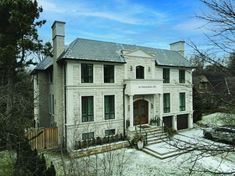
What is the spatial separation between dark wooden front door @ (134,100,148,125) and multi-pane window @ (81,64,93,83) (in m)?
5.68

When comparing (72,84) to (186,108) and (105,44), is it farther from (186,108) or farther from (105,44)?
(186,108)

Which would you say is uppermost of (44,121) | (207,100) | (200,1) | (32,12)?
(32,12)

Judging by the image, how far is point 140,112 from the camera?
22922 millimetres

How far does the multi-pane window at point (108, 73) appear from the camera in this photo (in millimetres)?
20417

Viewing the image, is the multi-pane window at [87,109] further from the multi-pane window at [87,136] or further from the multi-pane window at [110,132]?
the multi-pane window at [110,132]

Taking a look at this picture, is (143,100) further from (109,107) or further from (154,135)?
(109,107)

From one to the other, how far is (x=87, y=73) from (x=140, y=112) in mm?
7115

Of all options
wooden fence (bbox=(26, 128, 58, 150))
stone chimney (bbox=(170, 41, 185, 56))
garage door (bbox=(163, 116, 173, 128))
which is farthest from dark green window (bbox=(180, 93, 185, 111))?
wooden fence (bbox=(26, 128, 58, 150))

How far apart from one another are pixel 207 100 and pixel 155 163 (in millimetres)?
11971

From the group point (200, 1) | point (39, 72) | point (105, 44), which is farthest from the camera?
point (39, 72)

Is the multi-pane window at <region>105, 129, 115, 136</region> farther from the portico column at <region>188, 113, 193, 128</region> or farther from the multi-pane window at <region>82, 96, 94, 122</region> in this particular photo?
the portico column at <region>188, 113, 193, 128</region>

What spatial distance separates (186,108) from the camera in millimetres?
26250

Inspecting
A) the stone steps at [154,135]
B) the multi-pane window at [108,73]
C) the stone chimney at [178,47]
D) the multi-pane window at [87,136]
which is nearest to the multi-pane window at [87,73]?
the multi-pane window at [108,73]

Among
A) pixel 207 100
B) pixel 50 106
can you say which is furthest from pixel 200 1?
pixel 50 106
